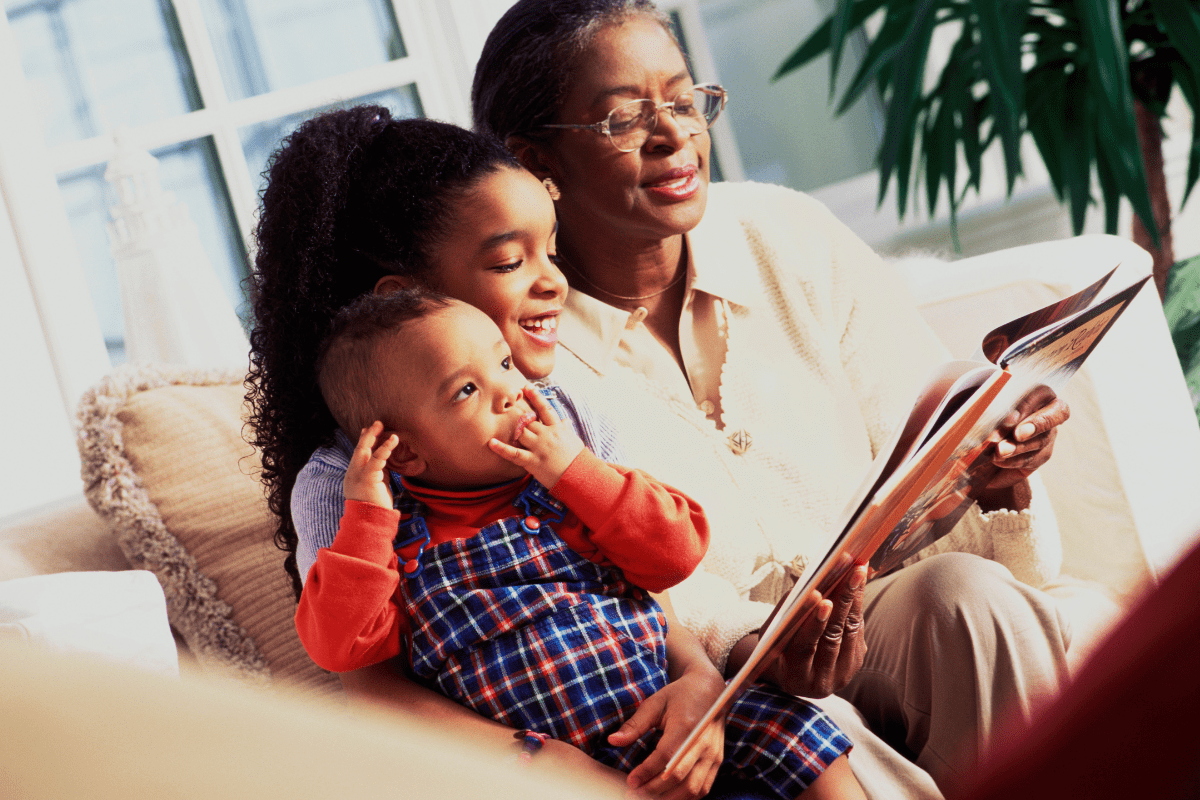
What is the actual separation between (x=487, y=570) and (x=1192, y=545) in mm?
783

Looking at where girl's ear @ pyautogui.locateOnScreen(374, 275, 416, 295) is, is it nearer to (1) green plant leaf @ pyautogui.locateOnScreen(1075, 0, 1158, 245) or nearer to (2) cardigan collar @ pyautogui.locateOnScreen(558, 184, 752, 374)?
(2) cardigan collar @ pyautogui.locateOnScreen(558, 184, 752, 374)

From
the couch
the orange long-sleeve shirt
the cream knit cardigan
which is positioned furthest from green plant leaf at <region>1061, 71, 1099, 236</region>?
the orange long-sleeve shirt

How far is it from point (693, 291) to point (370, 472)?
602 millimetres

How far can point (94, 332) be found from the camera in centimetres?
257

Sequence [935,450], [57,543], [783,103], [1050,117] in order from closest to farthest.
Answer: [935,450]
[57,543]
[1050,117]
[783,103]

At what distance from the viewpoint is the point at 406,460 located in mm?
1005

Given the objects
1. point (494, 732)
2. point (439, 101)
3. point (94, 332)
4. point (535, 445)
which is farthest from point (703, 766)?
point (439, 101)

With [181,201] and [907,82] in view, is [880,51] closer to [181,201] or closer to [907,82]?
[907,82]

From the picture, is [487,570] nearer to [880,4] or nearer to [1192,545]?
[1192,545]

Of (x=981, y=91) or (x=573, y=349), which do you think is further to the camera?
(x=981, y=91)

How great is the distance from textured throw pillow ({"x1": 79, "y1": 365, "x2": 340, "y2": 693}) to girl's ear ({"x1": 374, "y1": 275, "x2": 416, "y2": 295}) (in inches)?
15.0

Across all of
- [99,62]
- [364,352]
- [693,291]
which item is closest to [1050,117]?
[693,291]

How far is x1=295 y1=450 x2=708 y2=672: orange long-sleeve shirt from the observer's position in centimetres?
91

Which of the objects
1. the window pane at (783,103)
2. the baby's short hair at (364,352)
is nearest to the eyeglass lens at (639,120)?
the baby's short hair at (364,352)
